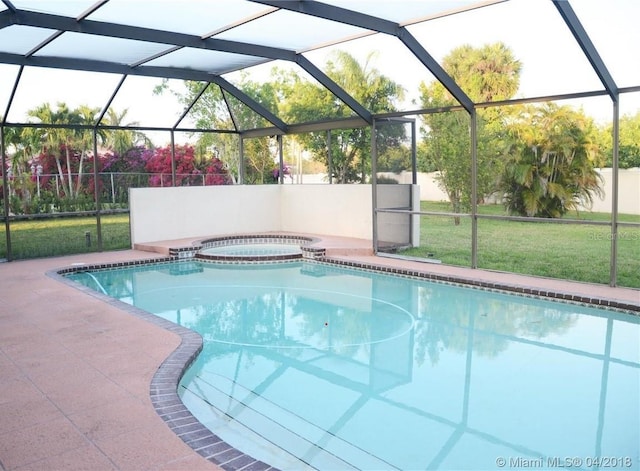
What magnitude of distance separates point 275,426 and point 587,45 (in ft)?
19.1

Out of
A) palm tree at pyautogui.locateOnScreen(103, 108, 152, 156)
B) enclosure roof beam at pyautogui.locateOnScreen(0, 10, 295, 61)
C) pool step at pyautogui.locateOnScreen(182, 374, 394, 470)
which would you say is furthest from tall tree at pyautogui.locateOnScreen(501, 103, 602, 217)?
pool step at pyautogui.locateOnScreen(182, 374, 394, 470)

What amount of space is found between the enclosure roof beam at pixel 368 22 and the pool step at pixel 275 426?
13.7ft

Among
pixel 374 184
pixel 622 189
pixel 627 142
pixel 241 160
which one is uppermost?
pixel 627 142

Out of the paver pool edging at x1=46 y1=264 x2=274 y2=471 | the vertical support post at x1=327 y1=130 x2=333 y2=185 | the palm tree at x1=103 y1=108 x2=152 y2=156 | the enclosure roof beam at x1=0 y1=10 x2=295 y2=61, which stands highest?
the enclosure roof beam at x1=0 y1=10 x2=295 y2=61

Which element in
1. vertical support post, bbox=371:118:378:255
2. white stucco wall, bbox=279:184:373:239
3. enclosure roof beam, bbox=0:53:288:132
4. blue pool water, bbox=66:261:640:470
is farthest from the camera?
white stucco wall, bbox=279:184:373:239

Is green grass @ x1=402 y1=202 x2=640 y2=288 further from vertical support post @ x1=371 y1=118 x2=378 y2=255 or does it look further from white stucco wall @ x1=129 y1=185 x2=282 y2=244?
white stucco wall @ x1=129 y1=185 x2=282 y2=244

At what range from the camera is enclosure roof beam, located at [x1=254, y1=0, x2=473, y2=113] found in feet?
21.6

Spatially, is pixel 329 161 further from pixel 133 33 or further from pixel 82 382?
pixel 82 382

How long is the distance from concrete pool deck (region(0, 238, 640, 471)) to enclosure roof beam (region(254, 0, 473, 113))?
3.30 metres

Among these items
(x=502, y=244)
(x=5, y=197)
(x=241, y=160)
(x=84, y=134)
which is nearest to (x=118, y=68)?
(x=5, y=197)

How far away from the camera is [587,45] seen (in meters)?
A: 6.68

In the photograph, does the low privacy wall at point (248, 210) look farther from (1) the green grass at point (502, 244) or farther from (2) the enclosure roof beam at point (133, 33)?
(2) the enclosure roof beam at point (133, 33)

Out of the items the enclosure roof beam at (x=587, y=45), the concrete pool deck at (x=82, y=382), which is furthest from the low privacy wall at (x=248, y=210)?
the enclosure roof beam at (x=587, y=45)

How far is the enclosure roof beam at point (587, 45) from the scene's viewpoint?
6.22 metres
